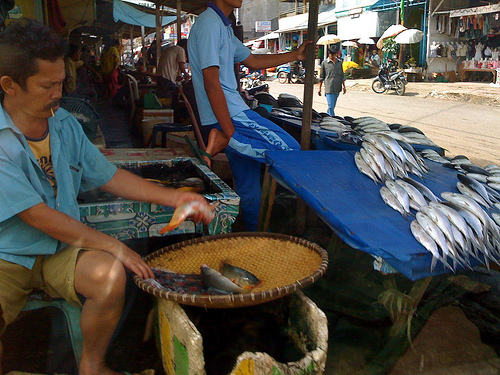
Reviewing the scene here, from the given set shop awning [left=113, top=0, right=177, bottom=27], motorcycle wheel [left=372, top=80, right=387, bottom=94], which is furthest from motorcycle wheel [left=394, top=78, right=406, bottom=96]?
shop awning [left=113, top=0, right=177, bottom=27]

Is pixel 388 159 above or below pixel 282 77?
below

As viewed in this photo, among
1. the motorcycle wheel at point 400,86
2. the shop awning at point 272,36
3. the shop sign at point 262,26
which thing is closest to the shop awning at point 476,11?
the motorcycle wheel at point 400,86

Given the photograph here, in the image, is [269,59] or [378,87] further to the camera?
[378,87]

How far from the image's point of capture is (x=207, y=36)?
298 centimetres

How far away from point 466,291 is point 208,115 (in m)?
2.21

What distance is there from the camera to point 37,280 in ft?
6.25

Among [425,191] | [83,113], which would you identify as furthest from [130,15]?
[425,191]

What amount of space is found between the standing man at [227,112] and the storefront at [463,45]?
18.0 meters

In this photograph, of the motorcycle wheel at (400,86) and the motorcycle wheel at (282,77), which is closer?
the motorcycle wheel at (400,86)

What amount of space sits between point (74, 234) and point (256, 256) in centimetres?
93

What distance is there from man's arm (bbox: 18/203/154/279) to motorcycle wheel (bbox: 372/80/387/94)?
18395 millimetres

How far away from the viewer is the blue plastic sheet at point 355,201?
6.57 feet

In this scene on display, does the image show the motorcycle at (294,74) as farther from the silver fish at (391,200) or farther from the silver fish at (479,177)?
the silver fish at (391,200)

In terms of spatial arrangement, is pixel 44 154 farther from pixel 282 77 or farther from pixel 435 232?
pixel 282 77
